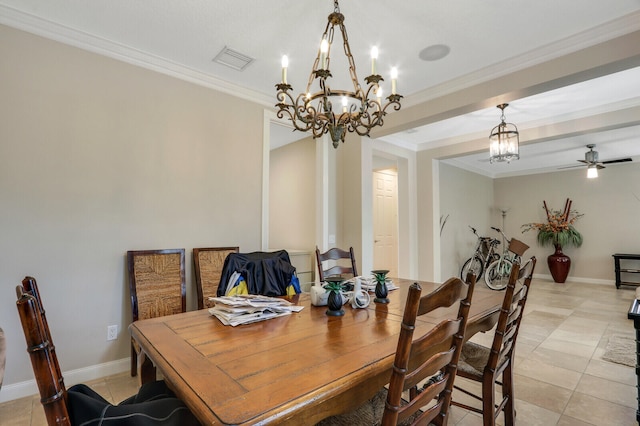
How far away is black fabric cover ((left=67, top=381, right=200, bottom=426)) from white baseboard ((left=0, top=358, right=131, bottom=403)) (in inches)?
75.6

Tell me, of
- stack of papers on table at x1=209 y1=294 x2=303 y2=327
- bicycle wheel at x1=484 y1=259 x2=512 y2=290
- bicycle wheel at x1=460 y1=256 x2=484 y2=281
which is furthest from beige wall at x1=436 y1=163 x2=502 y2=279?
stack of papers on table at x1=209 y1=294 x2=303 y2=327

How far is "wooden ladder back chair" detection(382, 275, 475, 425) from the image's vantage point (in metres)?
0.83

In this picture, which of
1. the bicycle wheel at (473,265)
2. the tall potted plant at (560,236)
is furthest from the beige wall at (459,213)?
the tall potted plant at (560,236)

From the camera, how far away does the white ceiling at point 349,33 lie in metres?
2.06

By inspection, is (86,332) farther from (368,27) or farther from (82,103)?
(368,27)

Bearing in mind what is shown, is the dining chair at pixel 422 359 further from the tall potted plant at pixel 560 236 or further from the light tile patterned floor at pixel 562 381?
the tall potted plant at pixel 560 236

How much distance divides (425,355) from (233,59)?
2720mm

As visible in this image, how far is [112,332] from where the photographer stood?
249 centimetres

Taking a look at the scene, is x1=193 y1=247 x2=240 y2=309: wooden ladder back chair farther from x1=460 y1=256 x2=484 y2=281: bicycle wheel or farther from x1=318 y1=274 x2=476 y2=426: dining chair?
x1=460 y1=256 x2=484 y2=281: bicycle wheel

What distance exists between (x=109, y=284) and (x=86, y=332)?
0.38 m

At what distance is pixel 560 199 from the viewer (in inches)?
282

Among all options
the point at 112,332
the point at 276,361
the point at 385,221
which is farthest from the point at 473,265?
the point at 276,361

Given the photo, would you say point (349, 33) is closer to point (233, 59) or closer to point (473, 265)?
point (233, 59)

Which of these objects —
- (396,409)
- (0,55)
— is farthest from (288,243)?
(396,409)
